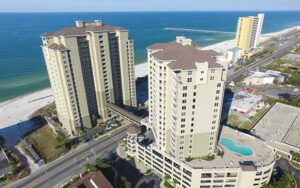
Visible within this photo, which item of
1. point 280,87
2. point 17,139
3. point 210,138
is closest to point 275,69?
point 280,87

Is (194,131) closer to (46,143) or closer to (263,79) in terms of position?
(46,143)

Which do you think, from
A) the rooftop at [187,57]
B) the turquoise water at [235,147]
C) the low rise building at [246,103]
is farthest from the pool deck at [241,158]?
the low rise building at [246,103]

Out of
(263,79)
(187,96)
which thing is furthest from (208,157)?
(263,79)

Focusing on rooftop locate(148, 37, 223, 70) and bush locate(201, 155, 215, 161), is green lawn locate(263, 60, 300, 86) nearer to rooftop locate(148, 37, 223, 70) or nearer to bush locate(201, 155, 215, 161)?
bush locate(201, 155, 215, 161)

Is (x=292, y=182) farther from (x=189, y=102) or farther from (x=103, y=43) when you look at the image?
(x=103, y=43)

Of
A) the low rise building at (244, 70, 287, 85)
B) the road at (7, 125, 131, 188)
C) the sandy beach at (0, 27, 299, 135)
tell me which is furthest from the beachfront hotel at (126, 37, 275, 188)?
the low rise building at (244, 70, 287, 85)

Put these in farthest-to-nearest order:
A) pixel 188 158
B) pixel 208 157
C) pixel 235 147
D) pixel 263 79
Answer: pixel 263 79
pixel 235 147
pixel 208 157
pixel 188 158

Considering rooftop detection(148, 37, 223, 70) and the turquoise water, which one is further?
the turquoise water
